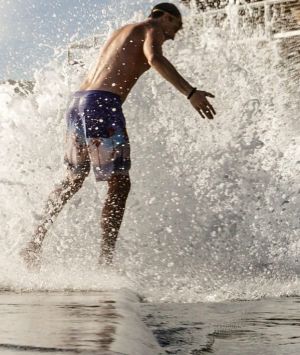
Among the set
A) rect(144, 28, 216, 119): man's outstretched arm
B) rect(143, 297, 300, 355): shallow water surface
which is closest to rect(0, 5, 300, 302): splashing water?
rect(143, 297, 300, 355): shallow water surface

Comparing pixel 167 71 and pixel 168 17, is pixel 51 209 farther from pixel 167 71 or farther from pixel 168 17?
pixel 168 17

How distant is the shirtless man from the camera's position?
425 cm

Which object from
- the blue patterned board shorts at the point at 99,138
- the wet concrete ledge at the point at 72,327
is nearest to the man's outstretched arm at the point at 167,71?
the blue patterned board shorts at the point at 99,138

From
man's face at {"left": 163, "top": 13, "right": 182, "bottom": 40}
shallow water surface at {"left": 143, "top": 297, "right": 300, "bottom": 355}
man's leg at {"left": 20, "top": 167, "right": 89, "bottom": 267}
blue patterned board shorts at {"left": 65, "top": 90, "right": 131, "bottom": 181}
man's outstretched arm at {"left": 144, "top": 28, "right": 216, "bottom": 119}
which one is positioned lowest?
shallow water surface at {"left": 143, "top": 297, "right": 300, "bottom": 355}

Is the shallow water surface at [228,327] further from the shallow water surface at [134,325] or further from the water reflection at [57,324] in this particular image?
the water reflection at [57,324]

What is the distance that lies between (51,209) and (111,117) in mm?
563

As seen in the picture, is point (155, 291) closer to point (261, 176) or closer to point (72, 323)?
point (72, 323)

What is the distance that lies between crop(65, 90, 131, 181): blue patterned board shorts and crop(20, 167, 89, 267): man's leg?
0.14 ft

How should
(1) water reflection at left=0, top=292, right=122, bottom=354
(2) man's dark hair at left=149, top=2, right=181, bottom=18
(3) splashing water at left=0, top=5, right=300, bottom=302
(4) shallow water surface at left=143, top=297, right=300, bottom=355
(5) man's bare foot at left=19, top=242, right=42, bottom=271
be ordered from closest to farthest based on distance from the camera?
(1) water reflection at left=0, top=292, right=122, bottom=354
(4) shallow water surface at left=143, top=297, right=300, bottom=355
(5) man's bare foot at left=19, top=242, right=42, bottom=271
(3) splashing water at left=0, top=5, right=300, bottom=302
(2) man's dark hair at left=149, top=2, right=181, bottom=18

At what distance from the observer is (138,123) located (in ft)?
19.1

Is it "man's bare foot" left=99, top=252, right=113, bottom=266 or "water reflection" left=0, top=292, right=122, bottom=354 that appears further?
"man's bare foot" left=99, top=252, right=113, bottom=266

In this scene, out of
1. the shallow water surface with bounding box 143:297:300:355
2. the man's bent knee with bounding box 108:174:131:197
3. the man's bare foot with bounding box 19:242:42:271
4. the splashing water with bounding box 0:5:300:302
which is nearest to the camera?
the shallow water surface with bounding box 143:297:300:355

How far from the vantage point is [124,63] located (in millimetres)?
4438

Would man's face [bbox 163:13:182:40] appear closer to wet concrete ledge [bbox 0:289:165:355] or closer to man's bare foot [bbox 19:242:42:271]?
man's bare foot [bbox 19:242:42:271]
